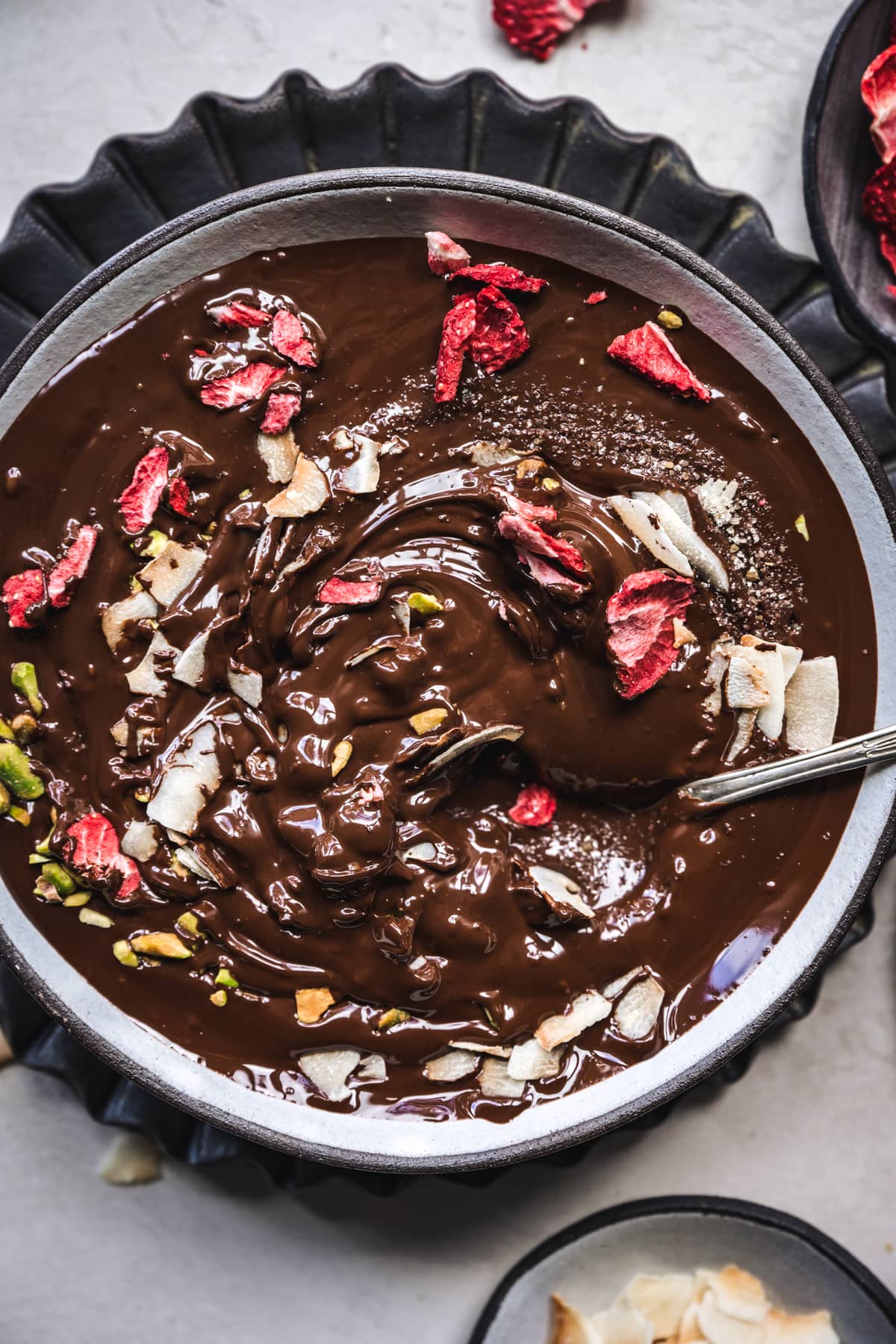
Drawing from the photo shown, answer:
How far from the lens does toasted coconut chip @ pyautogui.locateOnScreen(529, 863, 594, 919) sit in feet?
4.66

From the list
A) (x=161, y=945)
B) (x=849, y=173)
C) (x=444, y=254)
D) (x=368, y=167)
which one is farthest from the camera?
(x=849, y=173)

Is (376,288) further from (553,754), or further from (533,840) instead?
(533,840)

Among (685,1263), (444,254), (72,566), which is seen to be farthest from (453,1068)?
(444,254)

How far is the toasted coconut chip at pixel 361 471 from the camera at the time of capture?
1.34 m

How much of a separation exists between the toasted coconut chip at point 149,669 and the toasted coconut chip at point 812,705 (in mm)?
804

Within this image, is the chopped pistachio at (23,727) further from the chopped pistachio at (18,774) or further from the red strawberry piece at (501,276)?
the red strawberry piece at (501,276)

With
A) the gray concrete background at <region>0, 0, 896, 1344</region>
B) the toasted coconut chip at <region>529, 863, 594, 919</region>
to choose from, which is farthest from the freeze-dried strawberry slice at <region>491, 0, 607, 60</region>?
the toasted coconut chip at <region>529, 863, 594, 919</region>

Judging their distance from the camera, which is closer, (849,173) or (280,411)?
(280,411)

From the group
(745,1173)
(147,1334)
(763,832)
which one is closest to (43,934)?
(147,1334)

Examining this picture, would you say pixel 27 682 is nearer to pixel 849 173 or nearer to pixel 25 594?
pixel 25 594

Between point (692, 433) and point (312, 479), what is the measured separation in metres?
0.48

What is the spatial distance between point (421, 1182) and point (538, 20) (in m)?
1.81

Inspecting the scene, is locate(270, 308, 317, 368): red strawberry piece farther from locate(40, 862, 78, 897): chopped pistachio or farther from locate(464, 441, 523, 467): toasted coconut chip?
locate(40, 862, 78, 897): chopped pistachio

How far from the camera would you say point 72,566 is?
4.35 ft
